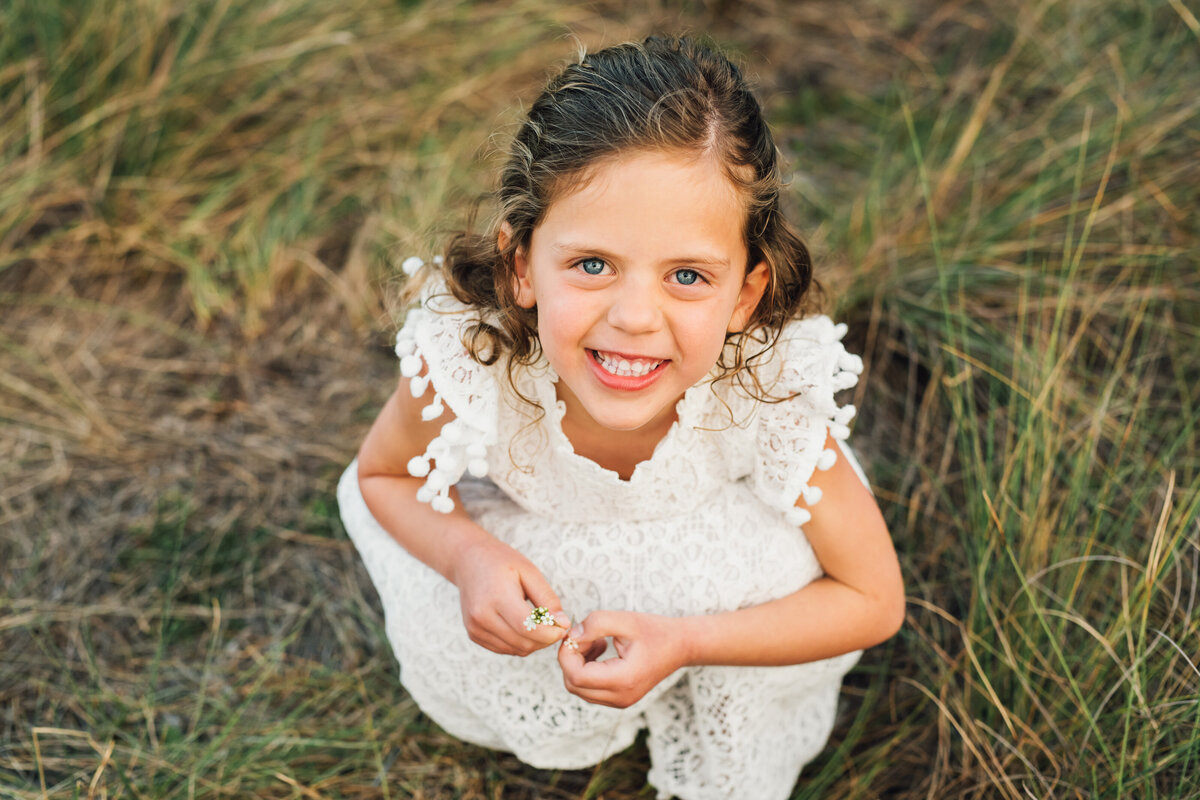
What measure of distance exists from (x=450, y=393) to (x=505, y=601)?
321 millimetres

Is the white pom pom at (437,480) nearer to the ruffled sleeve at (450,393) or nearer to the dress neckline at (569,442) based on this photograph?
the ruffled sleeve at (450,393)

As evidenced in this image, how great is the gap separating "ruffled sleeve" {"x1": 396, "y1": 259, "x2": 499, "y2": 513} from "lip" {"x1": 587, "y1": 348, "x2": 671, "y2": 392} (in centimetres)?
24

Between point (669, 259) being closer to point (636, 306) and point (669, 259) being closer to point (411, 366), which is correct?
point (636, 306)

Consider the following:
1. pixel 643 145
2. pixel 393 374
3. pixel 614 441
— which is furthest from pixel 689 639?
pixel 393 374

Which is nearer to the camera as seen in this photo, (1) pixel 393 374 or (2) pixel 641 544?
(2) pixel 641 544

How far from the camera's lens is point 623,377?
1387 millimetres

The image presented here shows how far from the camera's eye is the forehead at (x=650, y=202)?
1.30 m

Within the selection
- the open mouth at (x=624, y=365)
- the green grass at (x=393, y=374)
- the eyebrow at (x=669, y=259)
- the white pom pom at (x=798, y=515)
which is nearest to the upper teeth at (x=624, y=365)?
the open mouth at (x=624, y=365)

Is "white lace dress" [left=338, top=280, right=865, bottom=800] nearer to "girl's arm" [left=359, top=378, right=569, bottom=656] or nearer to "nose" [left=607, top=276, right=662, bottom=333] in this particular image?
"girl's arm" [left=359, top=378, right=569, bottom=656]

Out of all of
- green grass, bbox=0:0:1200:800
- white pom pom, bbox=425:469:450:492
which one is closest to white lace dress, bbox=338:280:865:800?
white pom pom, bbox=425:469:450:492

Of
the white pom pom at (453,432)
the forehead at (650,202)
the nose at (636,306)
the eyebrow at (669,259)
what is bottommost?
the white pom pom at (453,432)

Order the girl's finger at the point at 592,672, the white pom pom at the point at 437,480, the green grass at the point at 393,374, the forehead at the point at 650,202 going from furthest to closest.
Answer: the green grass at the point at 393,374, the white pom pom at the point at 437,480, the girl's finger at the point at 592,672, the forehead at the point at 650,202

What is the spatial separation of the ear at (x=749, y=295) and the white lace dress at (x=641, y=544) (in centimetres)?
9

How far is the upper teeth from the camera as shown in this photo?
4.55 ft
